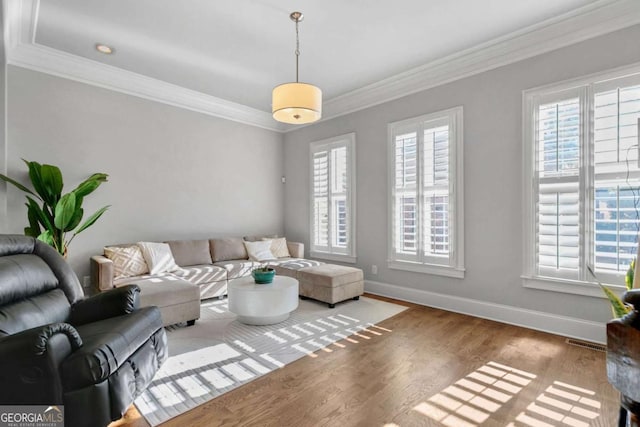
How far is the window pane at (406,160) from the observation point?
4.21 m

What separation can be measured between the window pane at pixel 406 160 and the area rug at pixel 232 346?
167cm

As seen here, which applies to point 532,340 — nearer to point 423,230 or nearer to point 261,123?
point 423,230

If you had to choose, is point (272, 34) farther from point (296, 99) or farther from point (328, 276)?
point (328, 276)

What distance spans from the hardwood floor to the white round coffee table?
0.74m

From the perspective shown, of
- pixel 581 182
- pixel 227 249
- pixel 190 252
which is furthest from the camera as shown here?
pixel 227 249

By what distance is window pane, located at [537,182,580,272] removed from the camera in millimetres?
2979

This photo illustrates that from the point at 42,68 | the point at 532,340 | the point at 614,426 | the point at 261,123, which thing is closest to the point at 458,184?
the point at 532,340

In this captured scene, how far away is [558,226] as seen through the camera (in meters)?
3.07

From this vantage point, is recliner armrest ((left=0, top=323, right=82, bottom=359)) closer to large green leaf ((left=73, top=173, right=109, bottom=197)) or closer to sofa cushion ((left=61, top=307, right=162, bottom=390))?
sofa cushion ((left=61, top=307, right=162, bottom=390))

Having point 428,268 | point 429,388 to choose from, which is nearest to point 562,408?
point 429,388

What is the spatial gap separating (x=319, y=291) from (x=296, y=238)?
2.02 m

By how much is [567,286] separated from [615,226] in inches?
26.9

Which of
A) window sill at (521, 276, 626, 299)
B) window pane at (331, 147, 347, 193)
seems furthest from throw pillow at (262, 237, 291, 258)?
window sill at (521, 276, 626, 299)

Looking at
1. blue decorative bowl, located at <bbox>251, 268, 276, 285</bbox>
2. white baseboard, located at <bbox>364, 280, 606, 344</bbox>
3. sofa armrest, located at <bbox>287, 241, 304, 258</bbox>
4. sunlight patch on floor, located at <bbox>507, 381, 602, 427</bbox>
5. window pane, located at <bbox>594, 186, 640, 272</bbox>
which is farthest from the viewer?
sofa armrest, located at <bbox>287, 241, 304, 258</bbox>
